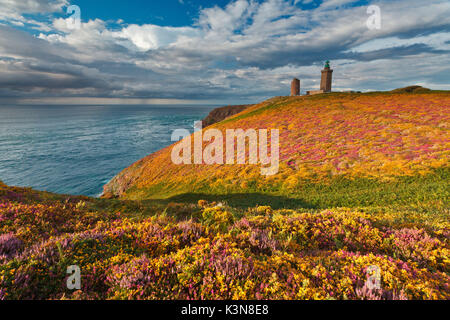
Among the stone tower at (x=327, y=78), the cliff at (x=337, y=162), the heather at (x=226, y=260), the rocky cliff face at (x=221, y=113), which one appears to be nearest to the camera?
the heather at (x=226, y=260)

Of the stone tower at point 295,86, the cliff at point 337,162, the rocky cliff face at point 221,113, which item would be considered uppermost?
the stone tower at point 295,86

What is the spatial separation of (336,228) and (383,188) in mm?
13084

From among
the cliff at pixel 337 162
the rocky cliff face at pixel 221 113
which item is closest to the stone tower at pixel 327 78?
the cliff at pixel 337 162

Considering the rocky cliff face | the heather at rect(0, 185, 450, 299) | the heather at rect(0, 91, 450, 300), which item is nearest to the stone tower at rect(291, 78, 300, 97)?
the rocky cliff face

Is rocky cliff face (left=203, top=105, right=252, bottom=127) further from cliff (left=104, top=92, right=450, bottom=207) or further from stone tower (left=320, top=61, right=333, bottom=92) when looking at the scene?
cliff (left=104, top=92, right=450, bottom=207)

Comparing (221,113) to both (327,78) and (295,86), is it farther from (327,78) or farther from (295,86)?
(327,78)

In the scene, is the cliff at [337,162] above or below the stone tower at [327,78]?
below

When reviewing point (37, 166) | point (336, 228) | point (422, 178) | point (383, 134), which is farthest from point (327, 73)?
point (37, 166)

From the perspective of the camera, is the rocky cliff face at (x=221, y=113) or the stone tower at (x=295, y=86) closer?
the stone tower at (x=295, y=86)

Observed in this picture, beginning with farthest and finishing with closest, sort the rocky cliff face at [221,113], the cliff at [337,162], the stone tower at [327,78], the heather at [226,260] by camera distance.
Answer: the rocky cliff face at [221,113]
the stone tower at [327,78]
the cliff at [337,162]
the heather at [226,260]

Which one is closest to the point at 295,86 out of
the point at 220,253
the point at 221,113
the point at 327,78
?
the point at 327,78


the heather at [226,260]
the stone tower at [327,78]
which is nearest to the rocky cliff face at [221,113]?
the stone tower at [327,78]

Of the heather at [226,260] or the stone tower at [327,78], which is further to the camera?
the stone tower at [327,78]

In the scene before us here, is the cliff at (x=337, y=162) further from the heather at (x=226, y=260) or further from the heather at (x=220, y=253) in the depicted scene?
the heather at (x=226, y=260)
